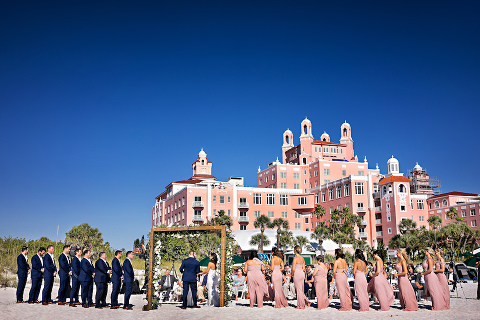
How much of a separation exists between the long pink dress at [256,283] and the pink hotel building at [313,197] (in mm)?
54779

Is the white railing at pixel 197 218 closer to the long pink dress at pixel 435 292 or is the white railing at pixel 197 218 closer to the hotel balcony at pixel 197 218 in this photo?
the hotel balcony at pixel 197 218

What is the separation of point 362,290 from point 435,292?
6.81ft

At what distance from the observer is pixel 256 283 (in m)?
14.5

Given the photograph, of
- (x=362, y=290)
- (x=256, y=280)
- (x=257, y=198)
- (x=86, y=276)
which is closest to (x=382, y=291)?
(x=362, y=290)

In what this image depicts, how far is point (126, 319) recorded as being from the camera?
12.0 meters

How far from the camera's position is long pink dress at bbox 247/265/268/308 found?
14414mm

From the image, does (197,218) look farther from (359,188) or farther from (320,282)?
(320,282)

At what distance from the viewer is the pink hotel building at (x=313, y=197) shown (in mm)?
68312

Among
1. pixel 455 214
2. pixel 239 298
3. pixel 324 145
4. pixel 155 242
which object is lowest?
pixel 239 298

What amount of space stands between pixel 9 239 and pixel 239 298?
27227 mm

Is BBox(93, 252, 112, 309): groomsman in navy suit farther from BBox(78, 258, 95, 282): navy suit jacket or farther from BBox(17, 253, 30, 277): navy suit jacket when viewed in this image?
BBox(17, 253, 30, 277): navy suit jacket

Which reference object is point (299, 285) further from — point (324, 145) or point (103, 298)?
point (324, 145)

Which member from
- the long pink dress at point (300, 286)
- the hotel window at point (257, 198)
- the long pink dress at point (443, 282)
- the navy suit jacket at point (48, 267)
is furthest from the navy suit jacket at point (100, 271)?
the hotel window at point (257, 198)

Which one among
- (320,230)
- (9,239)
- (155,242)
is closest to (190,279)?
(155,242)
